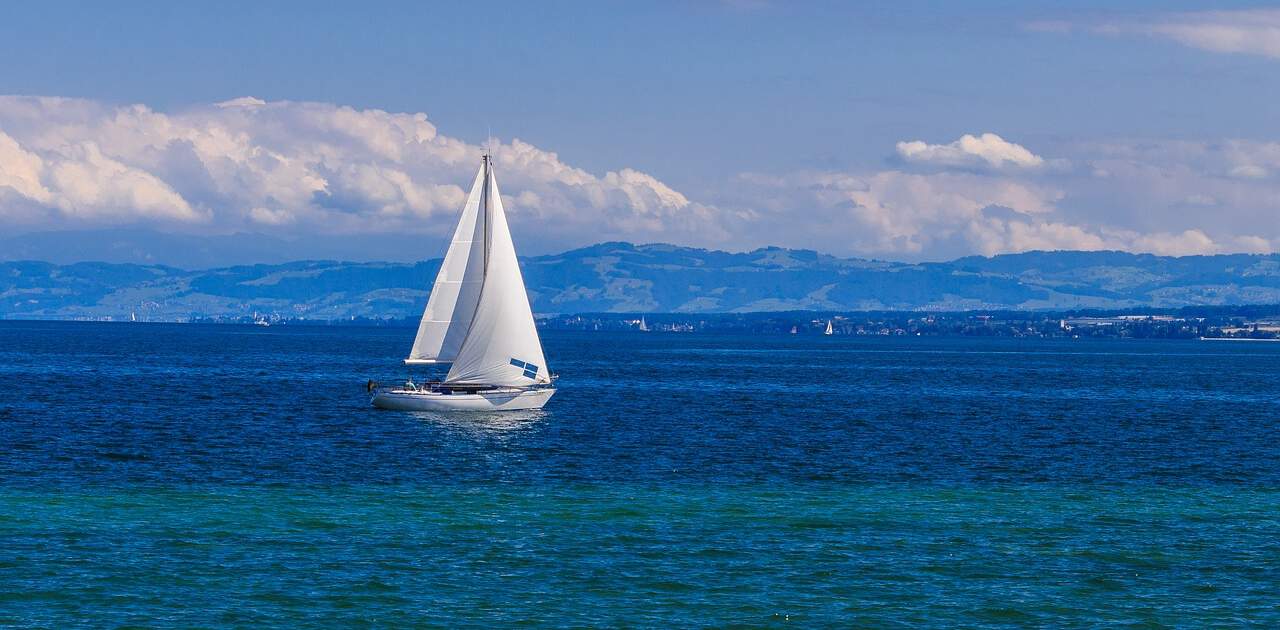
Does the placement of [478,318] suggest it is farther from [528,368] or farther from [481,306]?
[528,368]

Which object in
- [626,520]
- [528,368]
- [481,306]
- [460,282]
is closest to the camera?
[626,520]

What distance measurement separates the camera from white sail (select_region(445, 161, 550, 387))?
311 feet

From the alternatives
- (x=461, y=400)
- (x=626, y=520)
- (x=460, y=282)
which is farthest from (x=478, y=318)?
(x=626, y=520)

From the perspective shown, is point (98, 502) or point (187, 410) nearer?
point (98, 502)

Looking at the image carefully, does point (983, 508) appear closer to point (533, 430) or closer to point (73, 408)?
point (533, 430)

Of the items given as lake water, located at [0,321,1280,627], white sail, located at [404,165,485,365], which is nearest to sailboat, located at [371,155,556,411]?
white sail, located at [404,165,485,365]

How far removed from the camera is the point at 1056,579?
41.5 meters

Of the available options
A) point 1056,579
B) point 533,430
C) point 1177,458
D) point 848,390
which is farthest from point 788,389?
point 1056,579

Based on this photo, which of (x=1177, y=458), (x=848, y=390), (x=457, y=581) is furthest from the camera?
(x=848, y=390)

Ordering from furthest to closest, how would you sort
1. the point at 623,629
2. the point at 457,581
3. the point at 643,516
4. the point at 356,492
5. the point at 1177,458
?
the point at 1177,458
the point at 356,492
the point at 643,516
the point at 457,581
the point at 623,629

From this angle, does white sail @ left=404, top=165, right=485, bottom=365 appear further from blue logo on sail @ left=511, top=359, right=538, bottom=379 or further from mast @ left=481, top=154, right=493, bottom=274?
blue logo on sail @ left=511, top=359, right=538, bottom=379

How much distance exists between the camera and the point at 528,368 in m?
99.8

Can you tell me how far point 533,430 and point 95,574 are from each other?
50.0 m

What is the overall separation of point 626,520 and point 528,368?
48792mm
